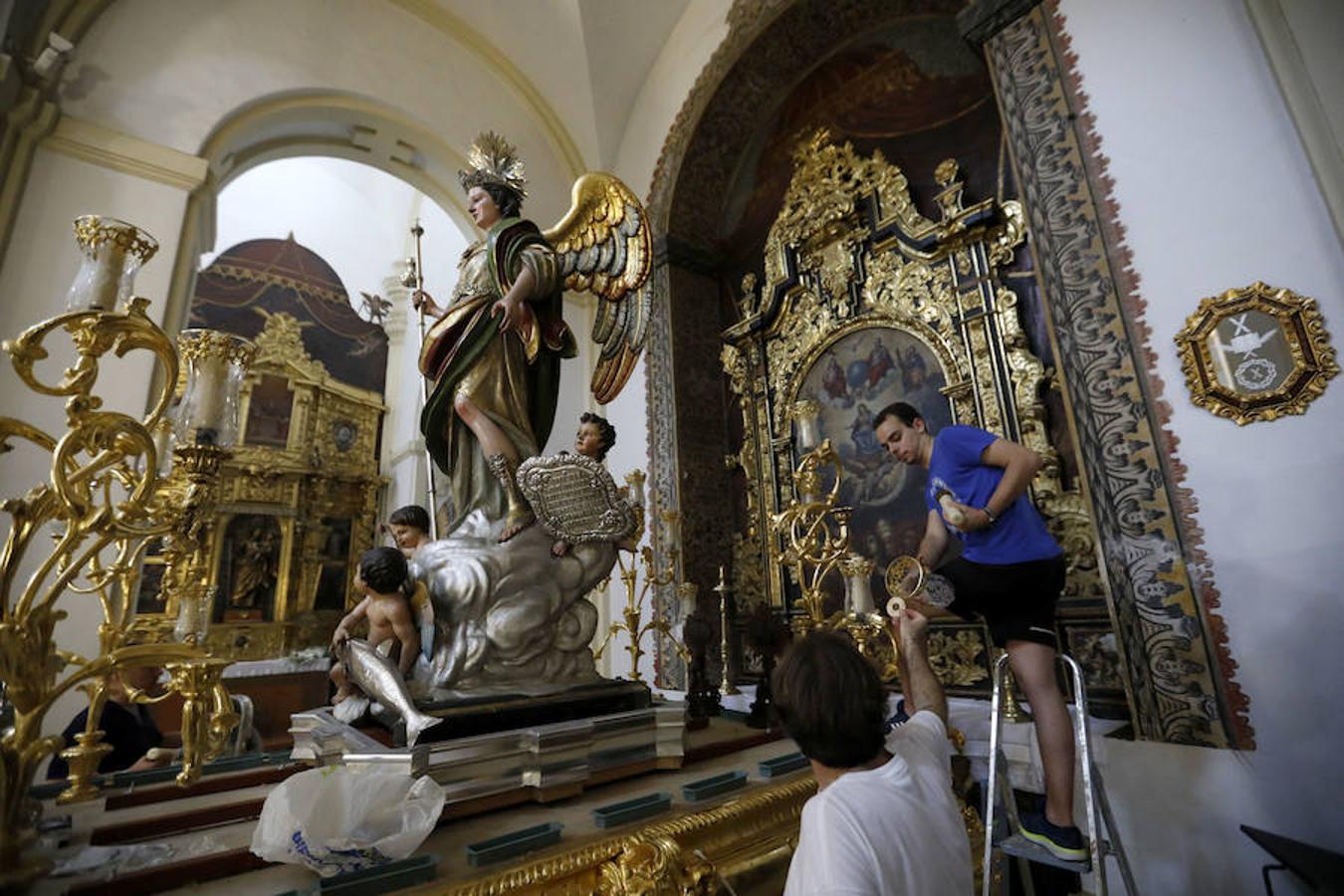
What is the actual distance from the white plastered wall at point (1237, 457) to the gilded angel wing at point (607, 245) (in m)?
2.39

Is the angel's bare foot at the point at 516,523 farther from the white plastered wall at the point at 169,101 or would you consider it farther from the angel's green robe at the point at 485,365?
the white plastered wall at the point at 169,101

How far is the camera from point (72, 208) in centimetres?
388

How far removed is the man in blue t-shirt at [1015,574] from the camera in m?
1.96

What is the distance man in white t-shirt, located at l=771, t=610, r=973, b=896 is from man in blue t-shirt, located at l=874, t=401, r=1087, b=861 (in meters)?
1.05

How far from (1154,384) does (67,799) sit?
4.23 meters

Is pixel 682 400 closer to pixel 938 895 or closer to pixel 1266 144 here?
pixel 1266 144

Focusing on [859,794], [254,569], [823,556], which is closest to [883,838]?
[859,794]

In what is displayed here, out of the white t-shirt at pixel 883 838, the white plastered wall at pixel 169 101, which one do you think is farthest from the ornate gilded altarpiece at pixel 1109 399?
the white plastered wall at pixel 169 101

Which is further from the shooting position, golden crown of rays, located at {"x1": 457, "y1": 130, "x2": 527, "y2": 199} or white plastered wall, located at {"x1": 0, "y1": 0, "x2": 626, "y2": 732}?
white plastered wall, located at {"x1": 0, "y1": 0, "x2": 626, "y2": 732}

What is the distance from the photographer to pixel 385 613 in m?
1.99

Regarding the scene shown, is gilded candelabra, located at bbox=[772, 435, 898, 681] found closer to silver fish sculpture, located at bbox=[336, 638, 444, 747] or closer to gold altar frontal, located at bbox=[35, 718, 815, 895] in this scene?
gold altar frontal, located at bbox=[35, 718, 815, 895]

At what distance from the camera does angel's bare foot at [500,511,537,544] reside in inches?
85.4

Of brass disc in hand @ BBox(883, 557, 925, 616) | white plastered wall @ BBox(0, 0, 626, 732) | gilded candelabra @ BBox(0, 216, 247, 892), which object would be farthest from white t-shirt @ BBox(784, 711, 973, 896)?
white plastered wall @ BBox(0, 0, 626, 732)

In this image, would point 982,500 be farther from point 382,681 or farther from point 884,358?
point 884,358
